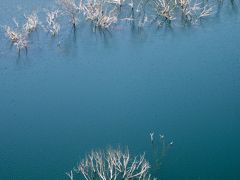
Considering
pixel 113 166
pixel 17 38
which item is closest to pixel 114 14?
pixel 17 38

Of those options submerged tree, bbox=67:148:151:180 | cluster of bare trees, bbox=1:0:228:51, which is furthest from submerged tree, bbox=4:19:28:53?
submerged tree, bbox=67:148:151:180

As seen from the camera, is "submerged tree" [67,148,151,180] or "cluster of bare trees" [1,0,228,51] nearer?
"submerged tree" [67,148,151,180]

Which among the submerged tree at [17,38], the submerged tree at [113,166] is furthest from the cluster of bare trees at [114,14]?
the submerged tree at [113,166]

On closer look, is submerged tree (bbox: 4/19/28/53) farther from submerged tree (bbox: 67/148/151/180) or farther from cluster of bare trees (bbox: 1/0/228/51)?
submerged tree (bbox: 67/148/151/180)

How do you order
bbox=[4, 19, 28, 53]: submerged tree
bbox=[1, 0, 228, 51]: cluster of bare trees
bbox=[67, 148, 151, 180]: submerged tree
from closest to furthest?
bbox=[67, 148, 151, 180]: submerged tree, bbox=[4, 19, 28, 53]: submerged tree, bbox=[1, 0, 228, 51]: cluster of bare trees

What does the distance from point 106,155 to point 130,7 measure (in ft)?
10.7

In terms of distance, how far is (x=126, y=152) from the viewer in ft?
20.1

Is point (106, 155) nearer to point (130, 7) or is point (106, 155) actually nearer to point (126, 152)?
point (126, 152)

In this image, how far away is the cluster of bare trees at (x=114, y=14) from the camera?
812cm

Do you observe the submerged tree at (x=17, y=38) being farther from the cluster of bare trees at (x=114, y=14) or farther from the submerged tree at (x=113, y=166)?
the submerged tree at (x=113, y=166)

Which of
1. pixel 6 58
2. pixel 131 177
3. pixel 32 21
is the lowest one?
pixel 131 177

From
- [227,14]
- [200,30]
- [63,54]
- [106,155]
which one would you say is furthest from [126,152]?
[227,14]

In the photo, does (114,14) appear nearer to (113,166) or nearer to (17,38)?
(17,38)

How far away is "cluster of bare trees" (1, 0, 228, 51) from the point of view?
26.6ft
